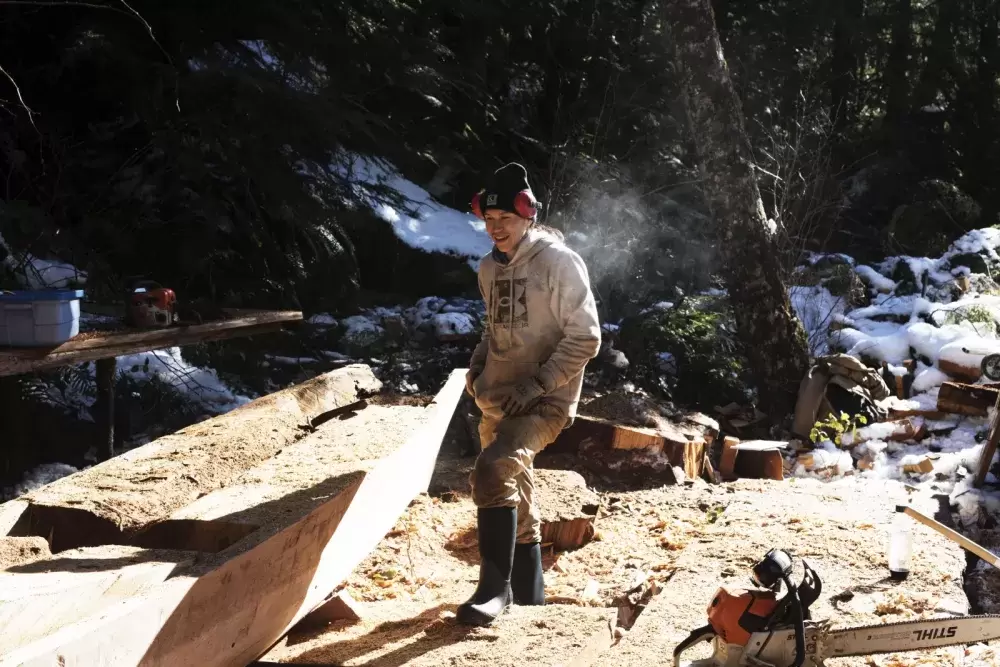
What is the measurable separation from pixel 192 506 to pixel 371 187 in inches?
277

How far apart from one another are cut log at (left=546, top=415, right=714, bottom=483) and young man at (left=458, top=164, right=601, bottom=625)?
9.00 ft

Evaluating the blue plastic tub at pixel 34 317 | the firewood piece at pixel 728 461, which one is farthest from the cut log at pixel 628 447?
the blue plastic tub at pixel 34 317

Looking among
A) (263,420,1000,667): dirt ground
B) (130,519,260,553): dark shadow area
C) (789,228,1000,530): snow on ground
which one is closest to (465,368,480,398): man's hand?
→ (263,420,1000,667): dirt ground

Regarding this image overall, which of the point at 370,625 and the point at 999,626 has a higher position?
the point at 999,626

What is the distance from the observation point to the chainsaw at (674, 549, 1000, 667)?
9.12ft

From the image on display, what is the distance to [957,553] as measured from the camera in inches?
→ 189

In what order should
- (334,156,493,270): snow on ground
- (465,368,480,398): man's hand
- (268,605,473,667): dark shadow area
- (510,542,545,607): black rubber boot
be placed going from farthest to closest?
(334,156,493,270): snow on ground
(465,368,480,398): man's hand
(510,542,545,607): black rubber boot
(268,605,473,667): dark shadow area

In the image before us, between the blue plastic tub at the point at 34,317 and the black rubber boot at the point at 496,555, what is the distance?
10.2 ft

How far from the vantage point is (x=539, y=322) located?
14.3 ft

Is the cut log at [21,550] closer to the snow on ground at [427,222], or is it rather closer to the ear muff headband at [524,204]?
the ear muff headband at [524,204]

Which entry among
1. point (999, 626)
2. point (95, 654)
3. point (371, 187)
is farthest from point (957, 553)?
point (371, 187)

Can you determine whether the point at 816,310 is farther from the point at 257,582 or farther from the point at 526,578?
the point at 257,582

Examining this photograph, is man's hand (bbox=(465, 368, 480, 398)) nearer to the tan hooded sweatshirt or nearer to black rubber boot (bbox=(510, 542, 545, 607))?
the tan hooded sweatshirt

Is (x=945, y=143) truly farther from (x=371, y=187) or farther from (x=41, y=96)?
(x=41, y=96)
